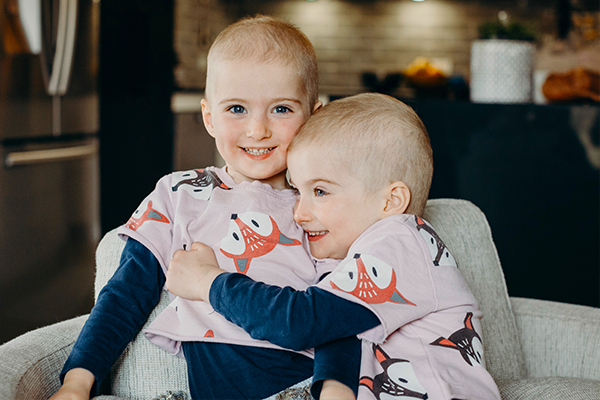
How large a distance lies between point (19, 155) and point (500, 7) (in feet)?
14.0

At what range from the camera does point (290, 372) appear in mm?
954

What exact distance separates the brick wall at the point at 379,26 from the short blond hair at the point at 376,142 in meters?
4.10

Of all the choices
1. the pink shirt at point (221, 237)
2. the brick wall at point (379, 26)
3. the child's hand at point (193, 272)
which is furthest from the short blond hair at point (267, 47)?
the brick wall at point (379, 26)

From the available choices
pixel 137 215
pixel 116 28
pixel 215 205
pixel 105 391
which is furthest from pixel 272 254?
pixel 116 28

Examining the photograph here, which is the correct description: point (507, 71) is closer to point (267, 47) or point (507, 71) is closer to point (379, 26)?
point (267, 47)

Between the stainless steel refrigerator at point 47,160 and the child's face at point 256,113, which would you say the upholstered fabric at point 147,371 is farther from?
the stainless steel refrigerator at point 47,160

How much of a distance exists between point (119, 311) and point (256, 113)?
420mm

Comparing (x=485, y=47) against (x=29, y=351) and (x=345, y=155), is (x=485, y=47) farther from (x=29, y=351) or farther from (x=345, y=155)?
(x=29, y=351)

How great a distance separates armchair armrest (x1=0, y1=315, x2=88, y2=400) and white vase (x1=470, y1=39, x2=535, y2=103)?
1903 millimetres

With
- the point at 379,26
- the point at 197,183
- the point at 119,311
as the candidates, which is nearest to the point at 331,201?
the point at 197,183

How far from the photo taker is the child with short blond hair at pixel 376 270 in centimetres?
85

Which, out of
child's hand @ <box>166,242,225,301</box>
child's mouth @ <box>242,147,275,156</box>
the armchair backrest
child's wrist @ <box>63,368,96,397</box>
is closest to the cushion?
the armchair backrest

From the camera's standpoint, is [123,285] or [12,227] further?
[12,227]

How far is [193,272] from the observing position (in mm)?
952
